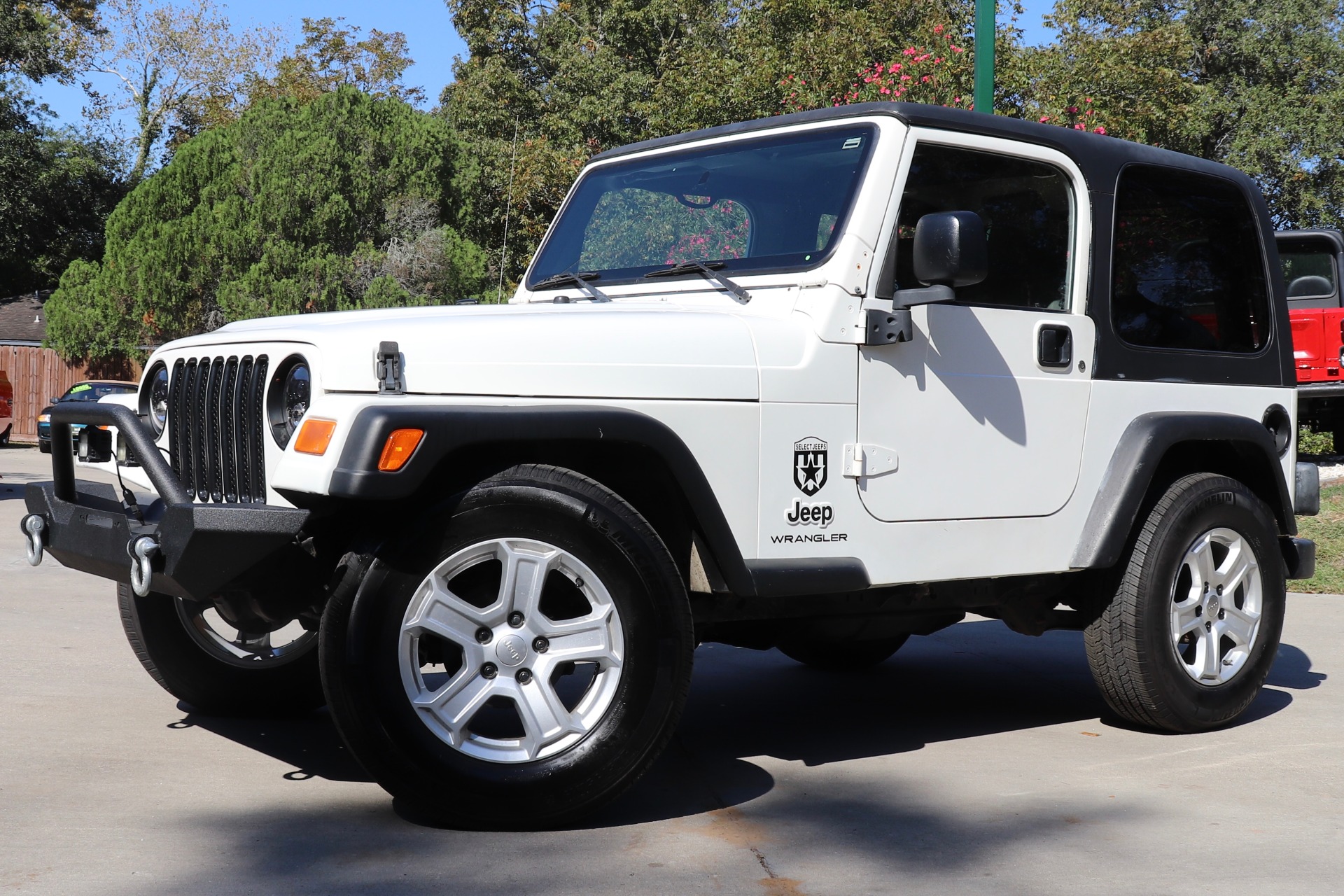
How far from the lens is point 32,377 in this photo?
35.2 m

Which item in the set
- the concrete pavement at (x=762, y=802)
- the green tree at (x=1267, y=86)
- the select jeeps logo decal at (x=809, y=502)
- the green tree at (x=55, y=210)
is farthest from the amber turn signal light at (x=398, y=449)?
the green tree at (x=55, y=210)

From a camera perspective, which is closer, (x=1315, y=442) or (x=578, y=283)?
(x=578, y=283)

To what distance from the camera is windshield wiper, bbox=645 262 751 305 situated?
4438 mm

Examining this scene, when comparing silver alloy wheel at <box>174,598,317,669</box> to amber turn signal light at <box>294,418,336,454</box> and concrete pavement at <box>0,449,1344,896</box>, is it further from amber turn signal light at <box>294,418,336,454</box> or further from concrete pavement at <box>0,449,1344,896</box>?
amber turn signal light at <box>294,418,336,454</box>

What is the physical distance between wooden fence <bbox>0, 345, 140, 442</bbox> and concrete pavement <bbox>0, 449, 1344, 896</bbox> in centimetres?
3144

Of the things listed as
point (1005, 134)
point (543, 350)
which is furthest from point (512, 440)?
point (1005, 134)

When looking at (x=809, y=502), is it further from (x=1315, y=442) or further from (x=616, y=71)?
(x=616, y=71)

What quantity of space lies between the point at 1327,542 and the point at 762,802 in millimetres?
8919

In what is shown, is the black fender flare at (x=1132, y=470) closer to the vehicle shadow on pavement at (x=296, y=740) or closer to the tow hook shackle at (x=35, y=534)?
the vehicle shadow on pavement at (x=296, y=740)

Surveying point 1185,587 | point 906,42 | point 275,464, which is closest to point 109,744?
point 275,464

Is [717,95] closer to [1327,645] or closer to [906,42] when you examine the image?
[906,42]

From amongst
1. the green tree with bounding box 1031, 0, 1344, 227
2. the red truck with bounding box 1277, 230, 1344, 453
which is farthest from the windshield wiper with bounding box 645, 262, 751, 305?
the green tree with bounding box 1031, 0, 1344, 227

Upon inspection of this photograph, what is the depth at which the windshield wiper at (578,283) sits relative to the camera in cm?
488

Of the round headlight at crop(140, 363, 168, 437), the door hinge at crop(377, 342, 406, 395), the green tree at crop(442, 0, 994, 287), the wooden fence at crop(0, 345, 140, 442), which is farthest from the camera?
the wooden fence at crop(0, 345, 140, 442)
